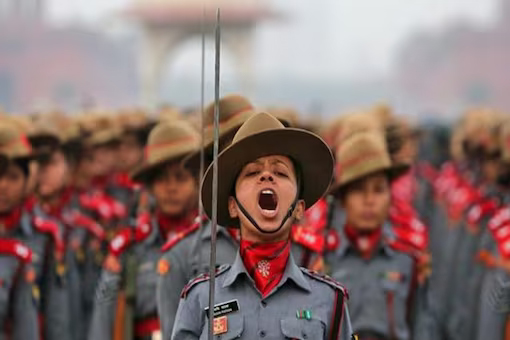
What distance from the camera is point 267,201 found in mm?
4918

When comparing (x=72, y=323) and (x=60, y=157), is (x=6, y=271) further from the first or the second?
(x=60, y=157)

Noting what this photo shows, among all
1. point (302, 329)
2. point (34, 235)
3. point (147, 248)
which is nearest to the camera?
point (302, 329)

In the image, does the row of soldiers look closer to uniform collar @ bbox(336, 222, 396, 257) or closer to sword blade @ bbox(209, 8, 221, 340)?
uniform collar @ bbox(336, 222, 396, 257)

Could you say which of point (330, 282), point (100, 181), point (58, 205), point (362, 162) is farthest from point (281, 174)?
point (100, 181)

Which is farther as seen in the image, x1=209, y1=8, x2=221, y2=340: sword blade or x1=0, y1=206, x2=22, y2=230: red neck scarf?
x1=0, y1=206, x2=22, y2=230: red neck scarf

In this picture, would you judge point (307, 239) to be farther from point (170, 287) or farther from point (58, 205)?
point (58, 205)

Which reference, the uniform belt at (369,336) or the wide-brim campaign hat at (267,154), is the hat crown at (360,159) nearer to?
the uniform belt at (369,336)

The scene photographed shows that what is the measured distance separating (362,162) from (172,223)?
43.4 inches

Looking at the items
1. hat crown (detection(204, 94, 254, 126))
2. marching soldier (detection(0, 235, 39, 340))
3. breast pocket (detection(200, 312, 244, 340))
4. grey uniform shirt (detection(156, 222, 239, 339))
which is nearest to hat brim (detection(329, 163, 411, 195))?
hat crown (detection(204, 94, 254, 126))

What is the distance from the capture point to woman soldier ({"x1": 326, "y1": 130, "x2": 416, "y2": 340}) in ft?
24.9

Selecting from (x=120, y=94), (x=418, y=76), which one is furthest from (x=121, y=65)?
(x=418, y=76)

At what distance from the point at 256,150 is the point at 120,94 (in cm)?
7510

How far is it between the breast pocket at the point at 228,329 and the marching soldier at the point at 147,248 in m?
2.56

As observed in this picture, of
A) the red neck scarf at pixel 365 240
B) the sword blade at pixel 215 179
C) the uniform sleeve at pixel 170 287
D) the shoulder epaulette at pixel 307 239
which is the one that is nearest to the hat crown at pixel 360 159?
the red neck scarf at pixel 365 240
